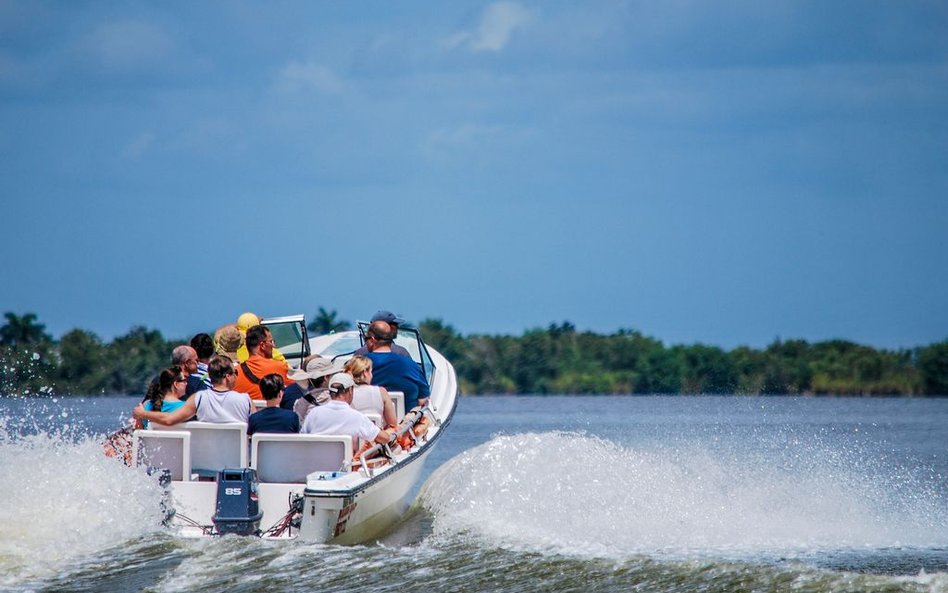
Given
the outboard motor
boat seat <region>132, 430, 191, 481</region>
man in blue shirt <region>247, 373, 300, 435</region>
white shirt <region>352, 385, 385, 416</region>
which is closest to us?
the outboard motor

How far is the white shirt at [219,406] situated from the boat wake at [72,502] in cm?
62

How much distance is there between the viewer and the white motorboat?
857 centimetres

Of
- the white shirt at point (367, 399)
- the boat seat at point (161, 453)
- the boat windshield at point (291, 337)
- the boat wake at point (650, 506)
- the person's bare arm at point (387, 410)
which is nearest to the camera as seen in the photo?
the boat seat at point (161, 453)

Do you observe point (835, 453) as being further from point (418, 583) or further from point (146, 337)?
point (146, 337)

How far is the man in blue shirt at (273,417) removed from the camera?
8.99 meters

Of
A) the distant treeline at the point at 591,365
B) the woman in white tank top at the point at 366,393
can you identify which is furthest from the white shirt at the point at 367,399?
the distant treeline at the point at 591,365

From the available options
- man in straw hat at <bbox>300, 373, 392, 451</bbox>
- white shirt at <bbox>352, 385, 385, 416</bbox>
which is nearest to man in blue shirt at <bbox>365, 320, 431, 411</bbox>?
white shirt at <bbox>352, 385, 385, 416</bbox>

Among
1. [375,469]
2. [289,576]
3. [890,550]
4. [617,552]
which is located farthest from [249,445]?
[890,550]

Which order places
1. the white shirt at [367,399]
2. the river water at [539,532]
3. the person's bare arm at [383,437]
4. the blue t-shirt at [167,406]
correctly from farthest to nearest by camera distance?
the white shirt at [367,399], the person's bare arm at [383,437], the blue t-shirt at [167,406], the river water at [539,532]

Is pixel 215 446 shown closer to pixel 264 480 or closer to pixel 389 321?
pixel 264 480

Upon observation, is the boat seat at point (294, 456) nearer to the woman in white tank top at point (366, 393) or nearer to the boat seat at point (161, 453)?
the boat seat at point (161, 453)

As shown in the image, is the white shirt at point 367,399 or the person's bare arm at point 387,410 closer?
the white shirt at point 367,399

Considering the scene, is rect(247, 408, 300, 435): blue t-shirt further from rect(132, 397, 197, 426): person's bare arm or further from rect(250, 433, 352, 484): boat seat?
rect(132, 397, 197, 426): person's bare arm

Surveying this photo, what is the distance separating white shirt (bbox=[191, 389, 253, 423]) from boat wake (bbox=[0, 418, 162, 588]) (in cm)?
62
